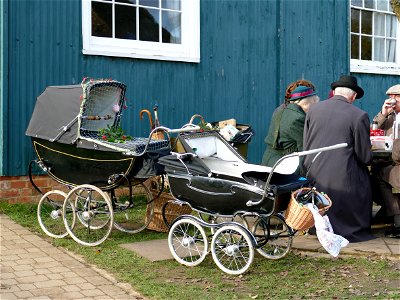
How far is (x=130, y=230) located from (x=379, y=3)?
29.0 feet

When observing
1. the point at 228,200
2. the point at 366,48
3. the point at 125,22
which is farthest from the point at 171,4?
the point at 228,200

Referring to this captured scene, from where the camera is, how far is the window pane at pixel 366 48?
13172 mm

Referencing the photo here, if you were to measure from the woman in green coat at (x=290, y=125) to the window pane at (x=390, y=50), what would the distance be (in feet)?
23.1

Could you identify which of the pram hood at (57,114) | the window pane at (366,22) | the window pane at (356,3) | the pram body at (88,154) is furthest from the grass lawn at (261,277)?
the window pane at (366,22)

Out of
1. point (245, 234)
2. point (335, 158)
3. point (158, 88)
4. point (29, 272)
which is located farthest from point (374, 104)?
point (29, 272)

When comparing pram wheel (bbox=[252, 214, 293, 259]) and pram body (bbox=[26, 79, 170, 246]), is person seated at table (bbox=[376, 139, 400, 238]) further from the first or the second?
pram body (bbox=[26, 79, 170, 246])

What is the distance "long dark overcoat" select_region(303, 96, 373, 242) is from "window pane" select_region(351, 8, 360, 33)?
6.41m

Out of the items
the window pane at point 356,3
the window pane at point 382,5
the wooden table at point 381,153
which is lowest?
the wooden table at point 381,153

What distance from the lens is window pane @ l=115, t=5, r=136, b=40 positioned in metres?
9.52

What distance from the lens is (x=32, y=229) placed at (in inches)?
290

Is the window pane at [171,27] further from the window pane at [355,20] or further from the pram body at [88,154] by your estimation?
the window pane at [355,20]

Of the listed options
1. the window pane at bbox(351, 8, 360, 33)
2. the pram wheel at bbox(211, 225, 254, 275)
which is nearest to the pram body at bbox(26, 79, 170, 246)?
the pram wheel at bbox(211, 225, 254, 275)

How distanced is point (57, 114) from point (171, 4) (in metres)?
3.98

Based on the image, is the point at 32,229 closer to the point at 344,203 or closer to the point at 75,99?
the point at 75,99
